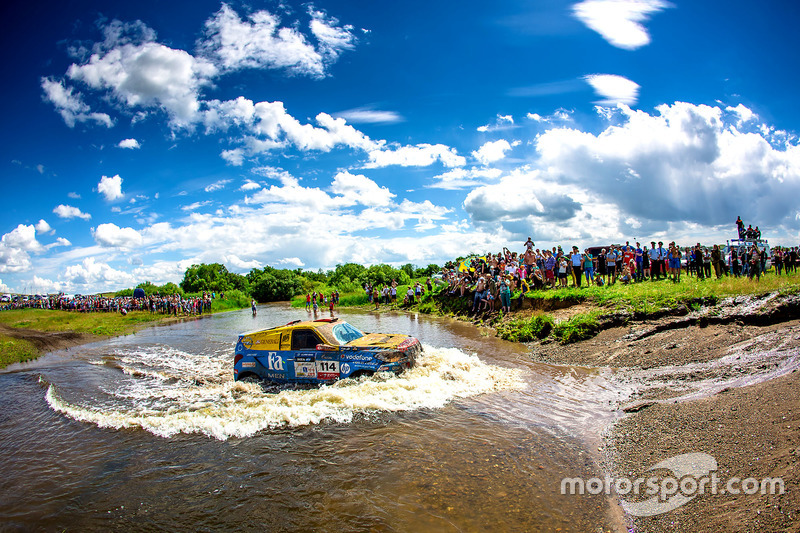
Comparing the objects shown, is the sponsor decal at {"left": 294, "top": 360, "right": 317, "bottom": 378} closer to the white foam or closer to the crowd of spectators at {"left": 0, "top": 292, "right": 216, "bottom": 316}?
the white foam

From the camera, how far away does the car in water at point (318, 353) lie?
30.8 feet

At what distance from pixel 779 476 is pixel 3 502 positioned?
33.6ft

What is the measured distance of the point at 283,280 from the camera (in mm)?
75812

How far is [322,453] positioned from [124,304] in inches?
2130

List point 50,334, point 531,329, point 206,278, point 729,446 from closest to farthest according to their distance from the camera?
point 729,446, point 531,329, point 50,334, point 206,278

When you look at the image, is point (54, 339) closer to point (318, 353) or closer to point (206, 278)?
point (318, 353)

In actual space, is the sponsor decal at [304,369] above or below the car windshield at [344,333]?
below

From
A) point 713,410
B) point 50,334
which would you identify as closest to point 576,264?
point 713,410

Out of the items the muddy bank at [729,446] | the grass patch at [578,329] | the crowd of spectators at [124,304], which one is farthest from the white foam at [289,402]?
the crowd of spectators at [124,304]

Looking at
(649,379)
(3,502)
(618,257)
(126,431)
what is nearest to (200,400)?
(126,431)

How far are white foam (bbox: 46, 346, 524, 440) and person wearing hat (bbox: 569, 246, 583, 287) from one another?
9.70 meters

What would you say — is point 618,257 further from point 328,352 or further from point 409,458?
point 409,458

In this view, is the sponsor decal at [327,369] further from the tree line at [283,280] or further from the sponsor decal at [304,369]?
the tree line at [283,280]

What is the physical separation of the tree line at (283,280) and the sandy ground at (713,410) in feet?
132
